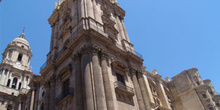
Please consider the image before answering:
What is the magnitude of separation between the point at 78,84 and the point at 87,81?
130 centimetres

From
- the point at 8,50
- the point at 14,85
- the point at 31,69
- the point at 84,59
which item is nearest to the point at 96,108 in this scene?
the point at 84,59

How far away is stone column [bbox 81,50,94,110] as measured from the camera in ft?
52.3

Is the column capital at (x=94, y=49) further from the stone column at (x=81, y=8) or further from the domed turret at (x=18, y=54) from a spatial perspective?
the domed turret at (x=18, y=54)

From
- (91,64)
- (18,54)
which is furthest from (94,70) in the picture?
(18,54)

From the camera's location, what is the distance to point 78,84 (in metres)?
18.1

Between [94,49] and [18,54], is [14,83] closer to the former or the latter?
[18,54]

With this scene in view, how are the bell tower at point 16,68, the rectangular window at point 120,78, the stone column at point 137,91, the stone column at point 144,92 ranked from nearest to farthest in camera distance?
the stone column at point 137,91 → the stone column at point 144,92 → the rectangular window at point 120,78 → the bell tower at point 16,68

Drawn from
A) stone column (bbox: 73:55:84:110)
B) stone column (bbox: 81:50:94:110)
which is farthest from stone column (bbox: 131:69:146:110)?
stone column (bbox: 73:55:84:110)

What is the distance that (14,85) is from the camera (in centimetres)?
4794

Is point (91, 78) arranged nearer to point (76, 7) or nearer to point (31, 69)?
point (76, 7)

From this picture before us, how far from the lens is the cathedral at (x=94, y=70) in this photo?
58.4ft

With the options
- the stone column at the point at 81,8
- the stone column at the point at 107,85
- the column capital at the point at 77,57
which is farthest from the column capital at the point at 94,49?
the stone column at the point at 81,8

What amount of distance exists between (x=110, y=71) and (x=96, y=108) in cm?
563

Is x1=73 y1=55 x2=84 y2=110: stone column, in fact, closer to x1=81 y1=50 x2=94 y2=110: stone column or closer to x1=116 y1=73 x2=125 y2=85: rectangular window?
x1=81 y1=50 x2=94 y2=110: stone column
